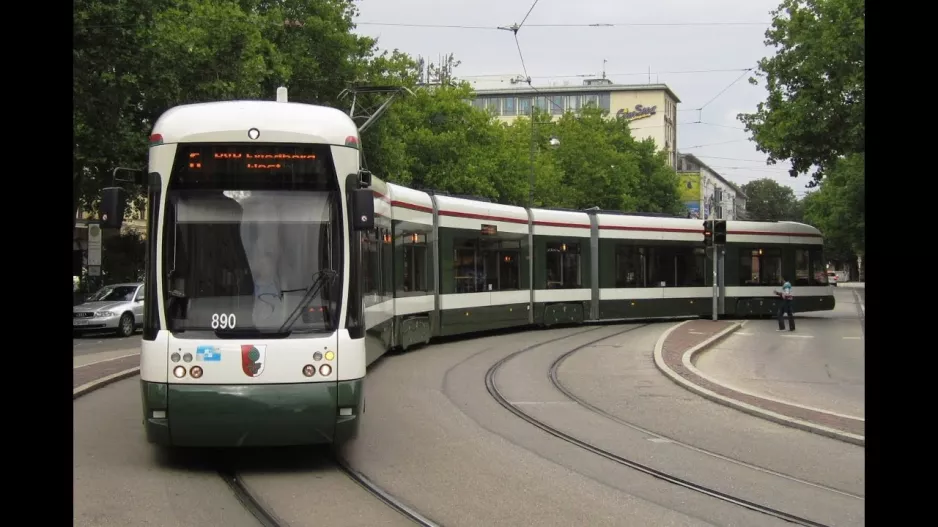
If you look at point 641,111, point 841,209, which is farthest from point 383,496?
point 641,111

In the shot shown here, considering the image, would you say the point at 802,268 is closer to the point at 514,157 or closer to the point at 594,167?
the point at 514,157

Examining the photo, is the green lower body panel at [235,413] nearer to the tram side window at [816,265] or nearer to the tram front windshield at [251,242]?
the tram front windshield at [251,242]

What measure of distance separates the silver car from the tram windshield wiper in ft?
61.5

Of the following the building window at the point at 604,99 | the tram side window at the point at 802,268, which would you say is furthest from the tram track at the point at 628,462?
the building window at the point at 604,99

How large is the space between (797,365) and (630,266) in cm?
954

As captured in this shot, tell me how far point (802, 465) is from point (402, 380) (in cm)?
701

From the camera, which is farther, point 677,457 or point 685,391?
point 685,391

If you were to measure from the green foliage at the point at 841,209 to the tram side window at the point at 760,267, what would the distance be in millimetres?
22008

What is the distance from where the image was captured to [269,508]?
22.8 feet

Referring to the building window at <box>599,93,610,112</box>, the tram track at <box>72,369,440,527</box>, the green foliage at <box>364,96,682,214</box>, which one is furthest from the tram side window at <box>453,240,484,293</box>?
the building window at <box>599,93,610,112</box>

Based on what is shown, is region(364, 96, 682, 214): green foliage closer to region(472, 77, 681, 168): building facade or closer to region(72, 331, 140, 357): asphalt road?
region(72, 331, 140, 357): asphalt road

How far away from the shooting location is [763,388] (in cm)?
1470

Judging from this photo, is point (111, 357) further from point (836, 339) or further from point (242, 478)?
point (836, 339)
